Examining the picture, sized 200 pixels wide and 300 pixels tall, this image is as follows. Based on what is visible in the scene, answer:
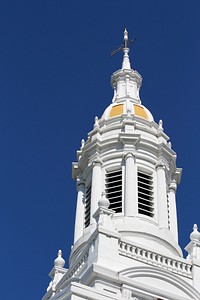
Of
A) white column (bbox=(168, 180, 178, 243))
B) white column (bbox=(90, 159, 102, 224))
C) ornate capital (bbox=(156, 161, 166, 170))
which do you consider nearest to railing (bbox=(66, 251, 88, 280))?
white column (bbox=(90, 159, 102, 224))

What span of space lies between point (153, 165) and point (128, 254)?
8.76 m

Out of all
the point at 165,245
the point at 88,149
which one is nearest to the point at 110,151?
the point at 88,149

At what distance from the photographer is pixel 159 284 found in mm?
42531

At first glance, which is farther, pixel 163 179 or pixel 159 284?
pixel 163 179

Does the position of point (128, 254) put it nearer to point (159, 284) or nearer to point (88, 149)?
point (159, 284)

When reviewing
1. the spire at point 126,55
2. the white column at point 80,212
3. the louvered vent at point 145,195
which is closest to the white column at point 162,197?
the louvered vent at point 145,195

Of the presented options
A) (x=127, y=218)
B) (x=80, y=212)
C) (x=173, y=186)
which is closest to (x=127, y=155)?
(x=173, y=186)

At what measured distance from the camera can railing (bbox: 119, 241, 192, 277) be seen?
141ft

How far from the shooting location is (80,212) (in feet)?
162

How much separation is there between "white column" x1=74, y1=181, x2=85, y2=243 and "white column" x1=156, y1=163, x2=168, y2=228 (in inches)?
166

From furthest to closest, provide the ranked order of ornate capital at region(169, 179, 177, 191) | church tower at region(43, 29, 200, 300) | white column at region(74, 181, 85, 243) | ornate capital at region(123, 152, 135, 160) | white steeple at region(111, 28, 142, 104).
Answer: white steeple at region(111, 28, 142, 104)
ornate capital at region(169, 179, 177, 191)
ornate capital at region(123, 152, 135, 160)
white column at region(74, 181, 85, 243)
church tower at region(43, 29, 200, 300)

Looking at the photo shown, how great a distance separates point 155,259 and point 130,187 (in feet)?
17.0

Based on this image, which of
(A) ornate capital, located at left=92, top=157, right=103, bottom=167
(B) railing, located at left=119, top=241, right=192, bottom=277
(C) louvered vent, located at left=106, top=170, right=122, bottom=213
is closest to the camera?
(B) railing, located at left=119, top=241, right=192, bottom=277

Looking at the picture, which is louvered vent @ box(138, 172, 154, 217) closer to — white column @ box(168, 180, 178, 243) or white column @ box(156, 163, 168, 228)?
white column @ box(156, 163, 168, 228)
